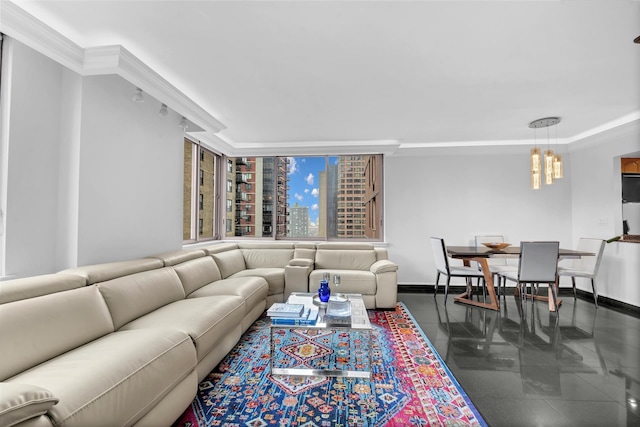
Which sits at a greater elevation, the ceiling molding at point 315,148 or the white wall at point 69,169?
the ceiling molding at point 315,148

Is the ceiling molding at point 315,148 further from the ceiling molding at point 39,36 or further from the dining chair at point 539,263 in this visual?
the ceiling molding at point 39,36

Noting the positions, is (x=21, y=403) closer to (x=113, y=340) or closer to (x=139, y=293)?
(x=113, y=340)

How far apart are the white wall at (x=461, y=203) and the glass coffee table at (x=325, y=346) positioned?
2.44 meters

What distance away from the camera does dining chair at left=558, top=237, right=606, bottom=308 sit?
4082mm

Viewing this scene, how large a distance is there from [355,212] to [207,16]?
13.8ft

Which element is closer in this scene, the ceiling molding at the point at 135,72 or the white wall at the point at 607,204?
the ceiling molding at the point at 135,72

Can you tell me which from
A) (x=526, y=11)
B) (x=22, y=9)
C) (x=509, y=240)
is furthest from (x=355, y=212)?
(x=22, y=9)

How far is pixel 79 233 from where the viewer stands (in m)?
2.41

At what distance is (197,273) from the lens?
3.25 metres

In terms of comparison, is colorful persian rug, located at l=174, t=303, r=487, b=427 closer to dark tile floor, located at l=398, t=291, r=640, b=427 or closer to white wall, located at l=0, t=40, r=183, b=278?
dark tile floor, located at l=398, t=291, r=640, b=427

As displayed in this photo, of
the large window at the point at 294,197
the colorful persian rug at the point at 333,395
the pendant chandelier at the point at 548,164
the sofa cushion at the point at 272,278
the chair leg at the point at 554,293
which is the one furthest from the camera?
the large window at the point at 294,197

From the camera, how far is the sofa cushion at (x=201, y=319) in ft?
6.63

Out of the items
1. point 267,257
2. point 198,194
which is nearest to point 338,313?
point 267,257

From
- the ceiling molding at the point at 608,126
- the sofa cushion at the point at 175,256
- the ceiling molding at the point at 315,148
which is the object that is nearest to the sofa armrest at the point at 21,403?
the sofa cushion at the point at 175,256
